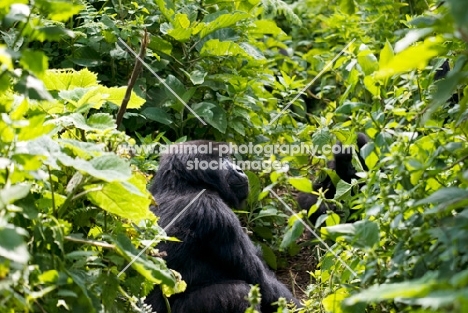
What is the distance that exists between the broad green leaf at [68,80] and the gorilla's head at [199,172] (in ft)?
3.22

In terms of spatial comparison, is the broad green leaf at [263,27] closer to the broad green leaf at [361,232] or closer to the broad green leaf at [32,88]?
the broad green leaf at [361,232]

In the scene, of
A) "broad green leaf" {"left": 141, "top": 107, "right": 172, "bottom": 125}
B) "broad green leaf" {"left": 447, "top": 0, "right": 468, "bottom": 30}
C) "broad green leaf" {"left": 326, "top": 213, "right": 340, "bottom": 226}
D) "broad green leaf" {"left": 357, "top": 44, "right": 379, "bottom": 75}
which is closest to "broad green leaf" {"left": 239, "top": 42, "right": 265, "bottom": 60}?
"broad green leaf" {"left": 141, "top": 107, "right": 172, "bottom": 125}

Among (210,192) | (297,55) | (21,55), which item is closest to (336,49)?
(297,55)

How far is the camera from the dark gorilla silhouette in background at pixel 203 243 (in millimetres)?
4117

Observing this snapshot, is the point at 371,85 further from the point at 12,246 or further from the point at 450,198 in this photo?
the point at 12,246

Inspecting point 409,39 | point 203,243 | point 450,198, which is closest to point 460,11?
point 409,39

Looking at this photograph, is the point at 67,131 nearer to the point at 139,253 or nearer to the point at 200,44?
the point at 139,253

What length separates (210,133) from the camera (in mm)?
5598

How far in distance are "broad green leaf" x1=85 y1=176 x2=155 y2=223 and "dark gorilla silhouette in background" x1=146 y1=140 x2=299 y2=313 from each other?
54.3 inches

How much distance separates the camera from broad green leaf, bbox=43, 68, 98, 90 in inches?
133

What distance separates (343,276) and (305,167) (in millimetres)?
2652

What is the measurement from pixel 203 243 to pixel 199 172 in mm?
418

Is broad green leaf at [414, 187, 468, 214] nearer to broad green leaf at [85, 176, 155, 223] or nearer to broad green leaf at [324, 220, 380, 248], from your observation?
broad green leaf at [324, 220, 380, 248]

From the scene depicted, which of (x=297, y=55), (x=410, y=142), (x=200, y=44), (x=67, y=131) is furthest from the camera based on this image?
(x=297, y=55)
